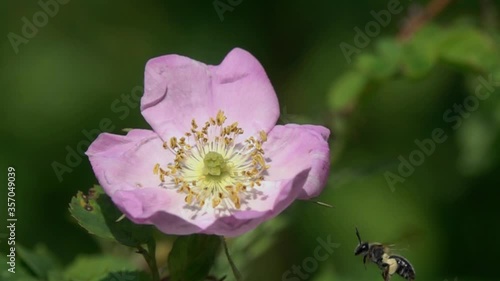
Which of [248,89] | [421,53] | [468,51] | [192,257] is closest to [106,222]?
[192,257]

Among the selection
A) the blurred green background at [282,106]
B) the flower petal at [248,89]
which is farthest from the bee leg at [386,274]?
the blurred green background at [282,106]

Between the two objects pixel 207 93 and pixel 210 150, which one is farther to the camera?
pixel 210 150

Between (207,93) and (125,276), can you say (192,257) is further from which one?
(207,93)

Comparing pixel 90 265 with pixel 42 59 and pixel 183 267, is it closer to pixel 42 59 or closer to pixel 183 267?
Answer: pixel 183 267

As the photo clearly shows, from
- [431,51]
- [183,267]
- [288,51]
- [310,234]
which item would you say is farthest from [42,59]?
[183,267]

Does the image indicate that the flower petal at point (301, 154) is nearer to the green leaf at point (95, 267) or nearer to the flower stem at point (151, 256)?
the flower stem at point (151, 256)

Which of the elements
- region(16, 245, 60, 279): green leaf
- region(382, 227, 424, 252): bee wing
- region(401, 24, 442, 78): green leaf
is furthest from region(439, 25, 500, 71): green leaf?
region(16, 245, 60, 279): green leaf
